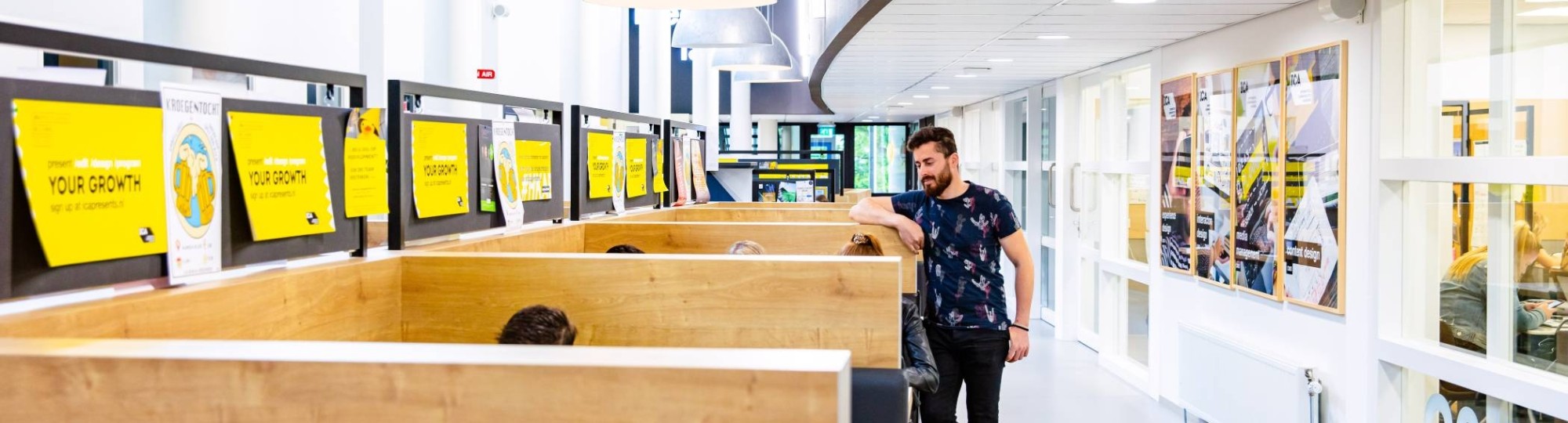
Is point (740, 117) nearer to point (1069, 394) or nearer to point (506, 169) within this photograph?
point (1069, 394)

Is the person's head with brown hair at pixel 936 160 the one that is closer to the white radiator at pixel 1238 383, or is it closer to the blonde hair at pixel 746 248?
the blonde hair at pixel 746 248

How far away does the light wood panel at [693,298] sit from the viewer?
247 centimetres

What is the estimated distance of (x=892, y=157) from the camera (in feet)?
89.1

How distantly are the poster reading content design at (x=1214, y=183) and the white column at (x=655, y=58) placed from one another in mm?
7016

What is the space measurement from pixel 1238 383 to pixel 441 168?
14.3 ft

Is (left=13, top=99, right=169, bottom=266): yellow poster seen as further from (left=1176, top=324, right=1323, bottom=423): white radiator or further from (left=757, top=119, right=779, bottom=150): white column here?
(left=757, top=119, right=779, bottom=150): white column

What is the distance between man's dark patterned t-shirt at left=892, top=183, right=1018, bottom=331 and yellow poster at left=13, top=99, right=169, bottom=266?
7.98 ft

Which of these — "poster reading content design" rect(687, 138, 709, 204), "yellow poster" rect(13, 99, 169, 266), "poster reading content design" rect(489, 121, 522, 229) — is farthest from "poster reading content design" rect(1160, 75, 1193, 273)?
"yellow poster" rect(13, 99, 169, 266)

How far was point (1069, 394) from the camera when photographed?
7.38 metres

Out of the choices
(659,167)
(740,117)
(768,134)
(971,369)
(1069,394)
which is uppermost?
(768,134)

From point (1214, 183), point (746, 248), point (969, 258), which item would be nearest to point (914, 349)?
point (969, 258)

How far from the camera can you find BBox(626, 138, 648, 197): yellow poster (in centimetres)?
492

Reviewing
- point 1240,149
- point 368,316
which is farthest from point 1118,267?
point 368,316

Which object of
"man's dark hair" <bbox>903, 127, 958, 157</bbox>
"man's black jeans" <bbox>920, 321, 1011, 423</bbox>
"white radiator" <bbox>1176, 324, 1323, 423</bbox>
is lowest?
"white radiator" <bbox>1176, 324, 1323, 423</bbox>
